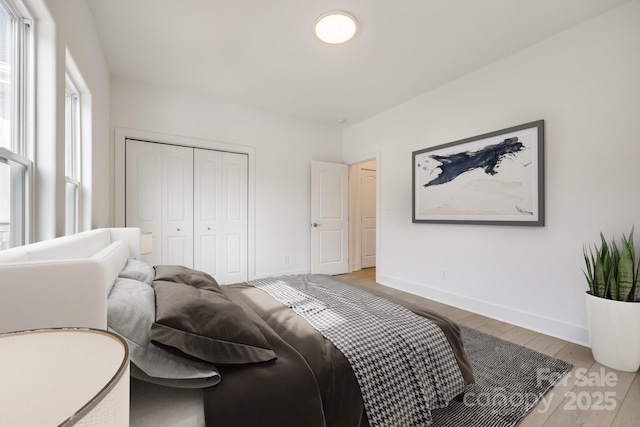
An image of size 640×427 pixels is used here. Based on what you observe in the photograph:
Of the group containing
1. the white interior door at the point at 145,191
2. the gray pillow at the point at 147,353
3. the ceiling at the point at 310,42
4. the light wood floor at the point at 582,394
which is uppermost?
the ceiling at the point at 310,42

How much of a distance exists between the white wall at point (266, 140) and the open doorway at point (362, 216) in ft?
2.67

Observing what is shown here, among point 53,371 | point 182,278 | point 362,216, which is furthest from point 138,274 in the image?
point 362,216

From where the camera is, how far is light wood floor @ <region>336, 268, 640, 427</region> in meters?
1.45

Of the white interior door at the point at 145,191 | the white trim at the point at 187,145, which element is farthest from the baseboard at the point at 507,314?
the white interior door at the point at 145,191

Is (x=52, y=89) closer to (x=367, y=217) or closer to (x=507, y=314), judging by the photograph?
(x=507, y=314)

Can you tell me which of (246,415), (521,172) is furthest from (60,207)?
(521,172)

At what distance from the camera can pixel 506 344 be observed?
225 centimetres

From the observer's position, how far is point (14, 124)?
4.07 ft

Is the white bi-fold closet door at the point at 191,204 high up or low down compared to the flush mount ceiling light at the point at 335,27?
down

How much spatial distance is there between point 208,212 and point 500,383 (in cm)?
352

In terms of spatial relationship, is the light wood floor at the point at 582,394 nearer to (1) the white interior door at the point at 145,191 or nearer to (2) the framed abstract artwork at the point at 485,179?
(2) the framed abstract artwork at the point at 485,179

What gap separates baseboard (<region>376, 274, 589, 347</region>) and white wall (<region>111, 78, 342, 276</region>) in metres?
1.89

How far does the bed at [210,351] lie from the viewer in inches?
29.0

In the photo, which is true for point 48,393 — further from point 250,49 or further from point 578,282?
point 578,282
